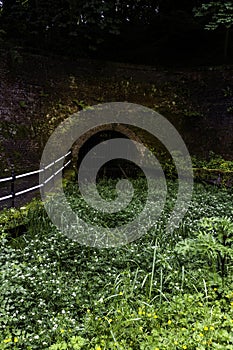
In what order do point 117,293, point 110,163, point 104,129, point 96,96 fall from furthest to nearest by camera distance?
point 96,96 → point 110,163 → point 104,129 → point 117,293

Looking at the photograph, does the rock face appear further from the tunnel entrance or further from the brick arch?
the tunnel entrance

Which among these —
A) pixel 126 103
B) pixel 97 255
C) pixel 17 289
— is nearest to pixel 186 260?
pixel 97 255

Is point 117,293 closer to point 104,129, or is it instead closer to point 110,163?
point 110,163

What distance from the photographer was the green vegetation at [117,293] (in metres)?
3.21

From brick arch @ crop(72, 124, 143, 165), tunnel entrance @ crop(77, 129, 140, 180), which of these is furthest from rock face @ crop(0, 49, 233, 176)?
tunnel entrance @ crop(77, 129, 140, 180)

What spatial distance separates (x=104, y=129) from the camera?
10.4m

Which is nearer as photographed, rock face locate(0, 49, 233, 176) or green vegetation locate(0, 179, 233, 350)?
green vegetation locate(0, 179, 233, 350)

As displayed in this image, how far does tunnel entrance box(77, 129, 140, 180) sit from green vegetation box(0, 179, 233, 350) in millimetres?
4525

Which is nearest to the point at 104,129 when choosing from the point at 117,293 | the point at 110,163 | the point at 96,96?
the point at 110,163

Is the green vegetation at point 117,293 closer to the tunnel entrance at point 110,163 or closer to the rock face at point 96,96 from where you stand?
the tunnel entrance at point 110,163

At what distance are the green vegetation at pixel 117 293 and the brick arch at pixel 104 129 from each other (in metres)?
4.60

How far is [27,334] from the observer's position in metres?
3.32

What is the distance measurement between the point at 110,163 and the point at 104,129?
1.21 meters

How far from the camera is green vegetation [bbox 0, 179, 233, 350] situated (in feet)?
10.5
